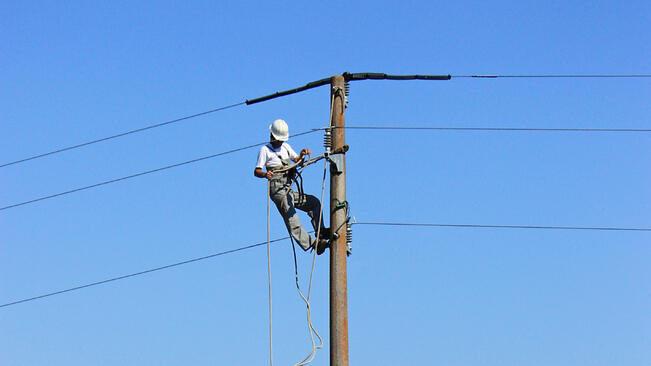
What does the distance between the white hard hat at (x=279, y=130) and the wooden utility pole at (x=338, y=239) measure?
69cm

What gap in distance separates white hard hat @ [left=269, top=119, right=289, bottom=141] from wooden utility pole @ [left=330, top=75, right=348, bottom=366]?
694 mm

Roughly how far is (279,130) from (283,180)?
22.0 inches

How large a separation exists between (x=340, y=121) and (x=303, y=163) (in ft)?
Answer: 2.17

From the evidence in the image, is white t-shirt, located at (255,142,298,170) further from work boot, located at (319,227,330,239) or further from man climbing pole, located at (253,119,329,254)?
work boot, located at (319,227,330,239)

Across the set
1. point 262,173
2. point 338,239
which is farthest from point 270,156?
point 338,239

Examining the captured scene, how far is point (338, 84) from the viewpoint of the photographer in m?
10.3

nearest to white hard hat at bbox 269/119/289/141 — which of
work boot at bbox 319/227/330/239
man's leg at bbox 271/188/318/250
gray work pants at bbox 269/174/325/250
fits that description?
gray work pants at bbox 269/174/325/250

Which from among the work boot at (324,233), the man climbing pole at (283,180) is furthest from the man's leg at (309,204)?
the work boot at (324,233)

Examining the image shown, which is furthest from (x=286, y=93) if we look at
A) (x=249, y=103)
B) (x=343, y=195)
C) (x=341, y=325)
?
(x=341, y=325)

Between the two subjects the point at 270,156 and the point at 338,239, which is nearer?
the point at 338,239

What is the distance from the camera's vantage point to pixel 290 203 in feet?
34.5

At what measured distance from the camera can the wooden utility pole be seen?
951cm

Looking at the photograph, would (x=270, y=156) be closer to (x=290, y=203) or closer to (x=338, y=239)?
(x=290, y=203)

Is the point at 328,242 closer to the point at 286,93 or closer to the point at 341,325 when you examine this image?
the point at 341,325
